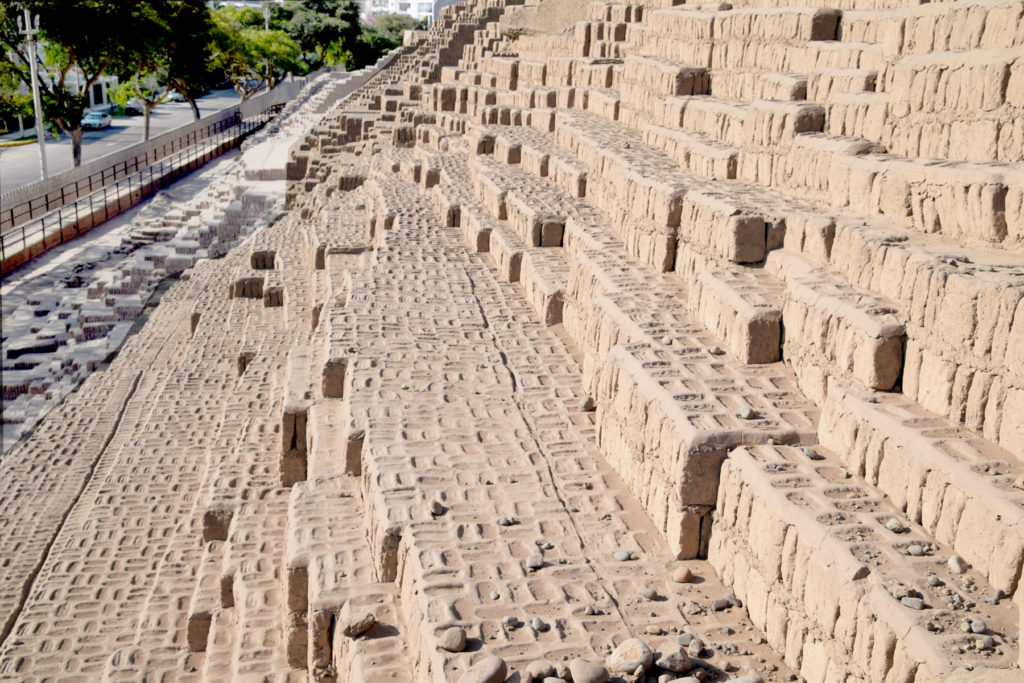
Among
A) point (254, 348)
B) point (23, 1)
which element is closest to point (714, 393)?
point (254, 348)

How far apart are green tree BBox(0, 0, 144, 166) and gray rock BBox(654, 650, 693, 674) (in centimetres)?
2342

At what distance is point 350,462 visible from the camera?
556 cm

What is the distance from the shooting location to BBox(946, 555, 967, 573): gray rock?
3.39 meters

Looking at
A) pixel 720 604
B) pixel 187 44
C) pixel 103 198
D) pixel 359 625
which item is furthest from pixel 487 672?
pixel 187 44

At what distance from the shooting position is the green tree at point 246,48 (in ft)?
114

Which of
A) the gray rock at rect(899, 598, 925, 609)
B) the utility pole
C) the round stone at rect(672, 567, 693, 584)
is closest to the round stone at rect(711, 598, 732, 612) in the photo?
the round stone at rect(672, 567, 693, 584)

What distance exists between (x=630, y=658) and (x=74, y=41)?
24.4m

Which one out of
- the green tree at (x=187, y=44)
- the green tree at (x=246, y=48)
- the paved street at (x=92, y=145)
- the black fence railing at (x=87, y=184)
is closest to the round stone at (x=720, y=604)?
the black fence railing at (x=87, y=184)

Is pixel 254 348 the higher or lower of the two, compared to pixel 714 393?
lower

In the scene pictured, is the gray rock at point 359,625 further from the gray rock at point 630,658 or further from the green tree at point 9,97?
the green tree at point 9,97

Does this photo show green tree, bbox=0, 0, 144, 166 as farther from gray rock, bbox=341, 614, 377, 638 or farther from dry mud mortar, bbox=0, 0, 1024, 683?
gray rock, bbox=341, 614, 377, 638

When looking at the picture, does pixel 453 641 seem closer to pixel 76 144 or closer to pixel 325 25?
pixel 76 144

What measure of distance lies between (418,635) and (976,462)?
226 centimetres

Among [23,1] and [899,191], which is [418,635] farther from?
[23,1]
